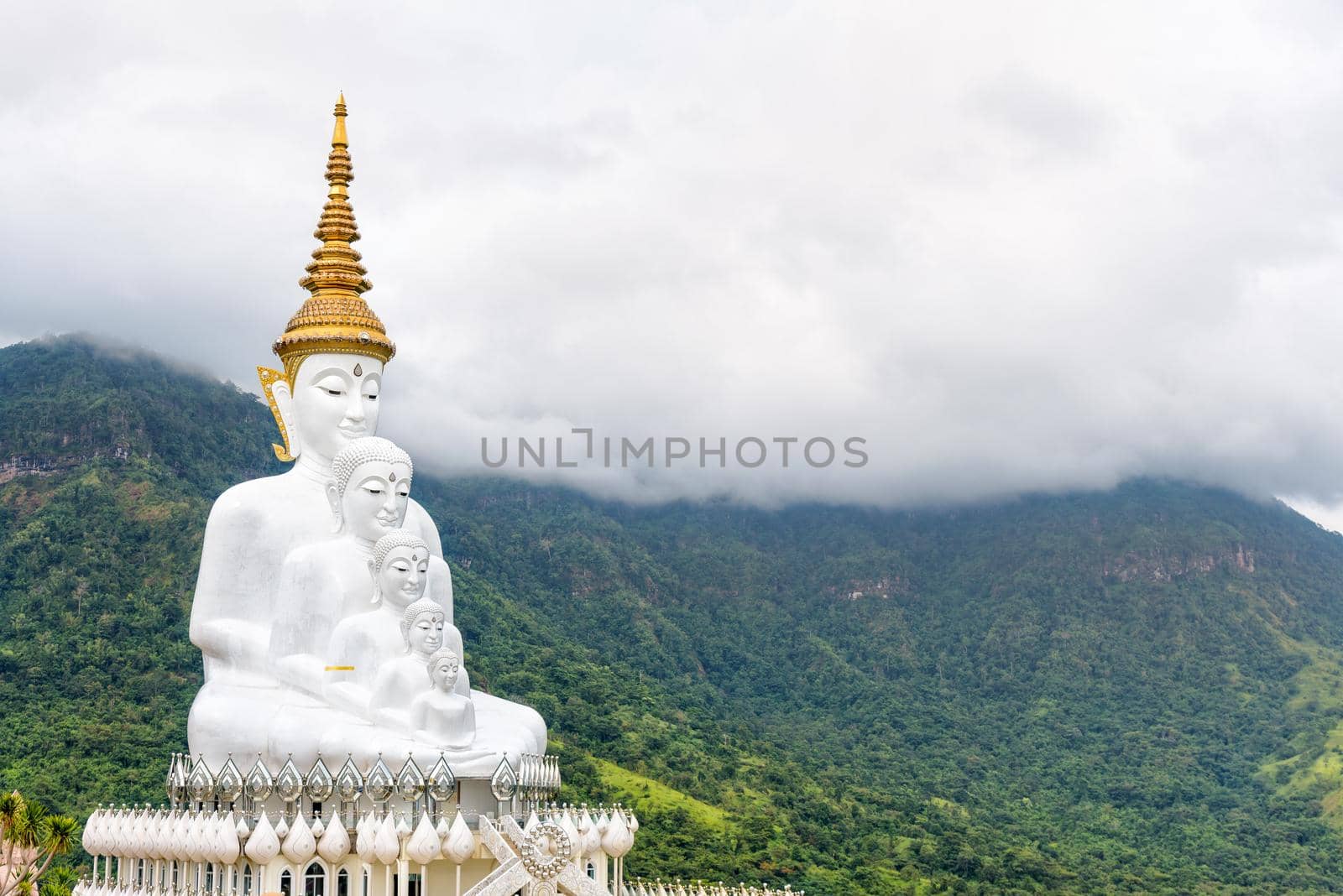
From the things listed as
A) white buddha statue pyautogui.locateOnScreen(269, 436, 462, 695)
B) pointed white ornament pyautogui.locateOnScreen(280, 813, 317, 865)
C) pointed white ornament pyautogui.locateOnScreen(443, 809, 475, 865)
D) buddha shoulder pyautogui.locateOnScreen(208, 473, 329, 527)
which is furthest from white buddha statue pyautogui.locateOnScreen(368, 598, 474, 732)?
buddha shoulder pyautogui.locateOnScreen(208, 473, 329, 527)

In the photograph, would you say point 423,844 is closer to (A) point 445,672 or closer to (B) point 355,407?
(A) point 445,672

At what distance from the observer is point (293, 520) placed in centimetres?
2205

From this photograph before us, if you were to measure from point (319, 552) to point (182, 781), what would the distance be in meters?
3.38

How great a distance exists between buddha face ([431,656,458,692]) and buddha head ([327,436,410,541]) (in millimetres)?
2445

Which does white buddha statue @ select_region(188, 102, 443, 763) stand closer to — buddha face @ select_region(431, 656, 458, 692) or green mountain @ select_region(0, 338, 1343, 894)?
buddha face @ select_region(431, 656, 458, 692)

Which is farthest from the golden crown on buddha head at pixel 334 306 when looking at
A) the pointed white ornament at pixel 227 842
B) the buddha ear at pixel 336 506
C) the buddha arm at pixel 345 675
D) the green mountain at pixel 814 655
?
the green mountain at pixel 814 655

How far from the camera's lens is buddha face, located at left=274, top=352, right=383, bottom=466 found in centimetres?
2267

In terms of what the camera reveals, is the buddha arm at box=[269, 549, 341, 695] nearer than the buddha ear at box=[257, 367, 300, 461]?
Yes

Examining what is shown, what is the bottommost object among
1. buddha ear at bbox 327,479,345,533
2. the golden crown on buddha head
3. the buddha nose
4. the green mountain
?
the green mountain

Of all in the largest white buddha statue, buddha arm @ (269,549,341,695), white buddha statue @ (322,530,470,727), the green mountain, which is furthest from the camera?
the green mountain

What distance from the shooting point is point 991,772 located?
6350 centimetres

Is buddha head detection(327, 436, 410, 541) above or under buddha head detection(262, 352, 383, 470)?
under

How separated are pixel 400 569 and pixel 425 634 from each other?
1.07 metres

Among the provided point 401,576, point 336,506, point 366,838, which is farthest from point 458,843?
point 336,506
